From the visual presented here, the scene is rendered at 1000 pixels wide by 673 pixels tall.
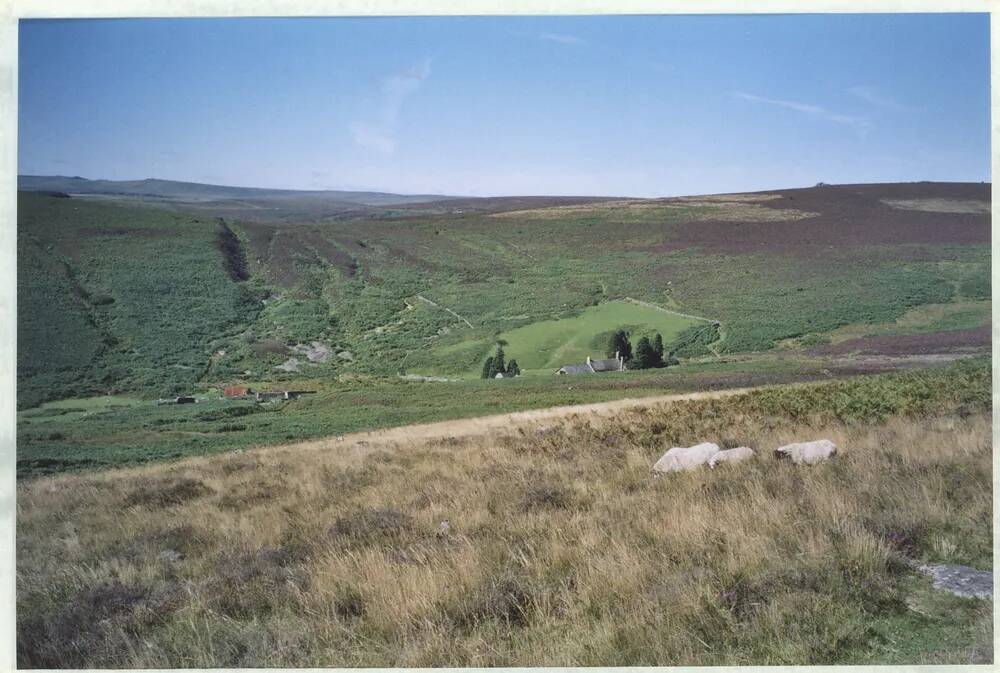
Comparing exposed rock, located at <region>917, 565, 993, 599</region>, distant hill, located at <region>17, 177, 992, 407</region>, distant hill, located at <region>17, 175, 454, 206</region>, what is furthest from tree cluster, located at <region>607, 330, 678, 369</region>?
exposed rock, located at <region>917, 565, 993, 599</region>

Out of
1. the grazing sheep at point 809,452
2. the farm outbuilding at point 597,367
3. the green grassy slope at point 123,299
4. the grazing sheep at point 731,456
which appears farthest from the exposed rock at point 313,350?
the grazing sheep at point 809,452

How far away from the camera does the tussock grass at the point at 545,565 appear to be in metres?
3.26

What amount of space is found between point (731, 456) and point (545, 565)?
235cm

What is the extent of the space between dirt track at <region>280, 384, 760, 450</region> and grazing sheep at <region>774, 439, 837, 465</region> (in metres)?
3.64

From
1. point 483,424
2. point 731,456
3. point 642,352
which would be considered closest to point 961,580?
point 731,456

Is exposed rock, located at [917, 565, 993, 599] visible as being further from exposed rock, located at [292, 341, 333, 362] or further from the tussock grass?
exposed rock, located at [292, 341, 333, 362]

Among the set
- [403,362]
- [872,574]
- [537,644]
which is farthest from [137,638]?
[403,362]

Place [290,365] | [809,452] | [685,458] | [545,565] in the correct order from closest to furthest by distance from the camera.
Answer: [545,565] < [809,452] < [685,458] < [290,365]

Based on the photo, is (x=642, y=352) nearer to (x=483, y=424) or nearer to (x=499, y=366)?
(x=499, y=366)

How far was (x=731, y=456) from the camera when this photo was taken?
5574 millimetres

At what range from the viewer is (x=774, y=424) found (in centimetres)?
706

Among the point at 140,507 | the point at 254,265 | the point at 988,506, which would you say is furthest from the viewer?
the point at 254,265

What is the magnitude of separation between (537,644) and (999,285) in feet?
14.7

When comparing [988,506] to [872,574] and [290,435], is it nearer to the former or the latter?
[872,574]
